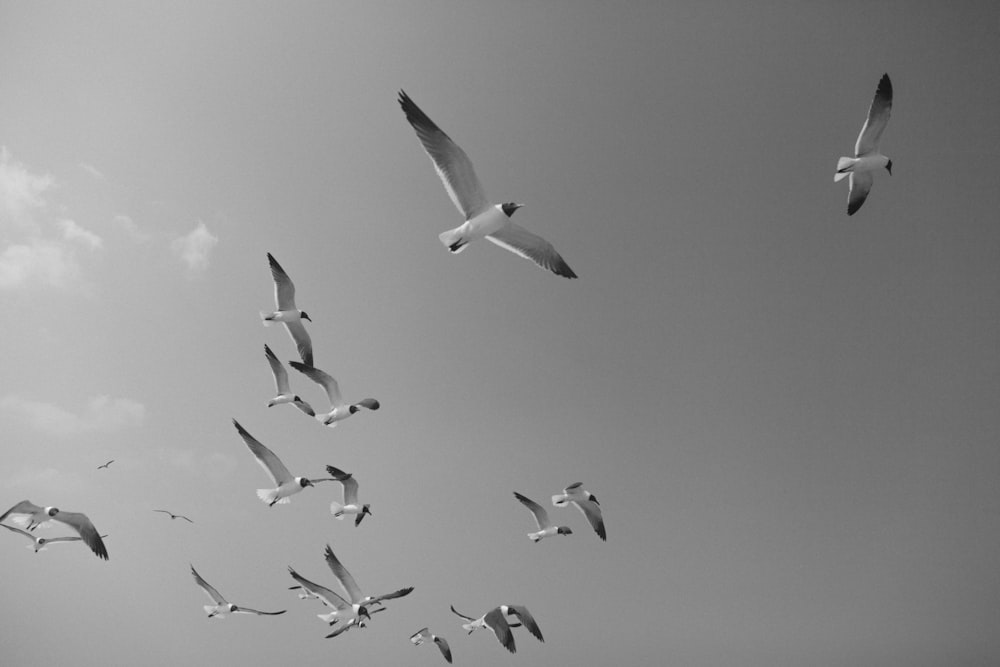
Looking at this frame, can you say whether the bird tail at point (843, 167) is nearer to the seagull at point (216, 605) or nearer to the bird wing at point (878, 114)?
the bird wing at point (878, 114)

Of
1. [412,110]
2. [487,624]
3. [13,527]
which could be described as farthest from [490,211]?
[13,527]

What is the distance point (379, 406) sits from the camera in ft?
62.7

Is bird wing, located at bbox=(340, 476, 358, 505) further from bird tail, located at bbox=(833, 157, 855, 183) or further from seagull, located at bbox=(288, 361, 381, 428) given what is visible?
bird tail, located at bbox=(833, 157, 855, 183)

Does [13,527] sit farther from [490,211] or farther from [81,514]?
[490,211]

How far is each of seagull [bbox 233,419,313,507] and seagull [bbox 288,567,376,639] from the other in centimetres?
192

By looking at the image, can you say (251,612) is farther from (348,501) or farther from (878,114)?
(878,114)

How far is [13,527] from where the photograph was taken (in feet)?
46.5

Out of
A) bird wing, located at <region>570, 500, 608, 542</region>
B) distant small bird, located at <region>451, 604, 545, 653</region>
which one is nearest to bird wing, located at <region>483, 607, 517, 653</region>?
distant small bird, located at <region>451, 604, 545, 653</region>

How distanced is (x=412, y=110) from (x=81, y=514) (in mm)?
11631

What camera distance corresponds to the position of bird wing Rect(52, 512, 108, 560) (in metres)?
14.6

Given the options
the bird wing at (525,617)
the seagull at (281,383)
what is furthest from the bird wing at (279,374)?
the bird wing at (525,617)

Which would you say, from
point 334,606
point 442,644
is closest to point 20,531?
point 334,606

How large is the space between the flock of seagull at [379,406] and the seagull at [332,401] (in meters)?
0.03

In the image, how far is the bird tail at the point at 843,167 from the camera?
1548 centimetres
